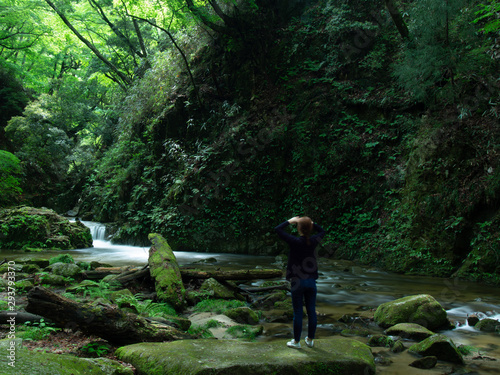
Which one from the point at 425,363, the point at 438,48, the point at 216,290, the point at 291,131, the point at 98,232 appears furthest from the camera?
the point at 98,232

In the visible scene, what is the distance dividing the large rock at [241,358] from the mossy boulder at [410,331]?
53.5 inches

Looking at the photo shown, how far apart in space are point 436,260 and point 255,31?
1315 centimetres

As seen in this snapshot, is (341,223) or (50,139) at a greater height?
(50,139)

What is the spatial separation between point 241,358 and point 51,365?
61.8 inches

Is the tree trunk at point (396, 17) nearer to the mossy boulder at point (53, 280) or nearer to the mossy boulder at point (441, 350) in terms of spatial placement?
the mossy boulder at point (441, 350)

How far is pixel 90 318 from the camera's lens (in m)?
3.28

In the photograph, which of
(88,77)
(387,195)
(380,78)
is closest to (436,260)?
(387,195)

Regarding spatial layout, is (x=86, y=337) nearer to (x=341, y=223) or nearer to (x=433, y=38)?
(x=341, y=223)

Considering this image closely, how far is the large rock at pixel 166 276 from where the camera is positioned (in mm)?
5418

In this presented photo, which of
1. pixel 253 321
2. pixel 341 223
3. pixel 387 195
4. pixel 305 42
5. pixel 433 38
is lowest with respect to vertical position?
pixel 253 321

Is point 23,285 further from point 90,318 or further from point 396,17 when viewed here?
point 396,17

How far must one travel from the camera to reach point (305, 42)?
602 inches

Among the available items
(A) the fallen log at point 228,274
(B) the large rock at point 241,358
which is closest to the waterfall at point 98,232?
(A) the fallen log at point 228,274

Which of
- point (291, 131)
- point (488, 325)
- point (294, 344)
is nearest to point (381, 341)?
point (294, 344)
